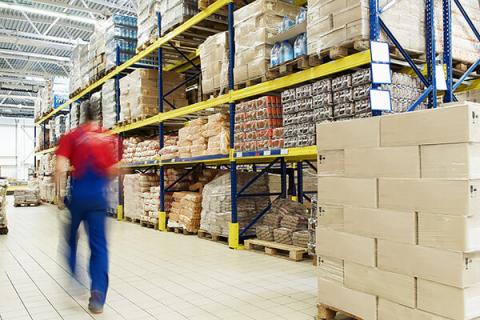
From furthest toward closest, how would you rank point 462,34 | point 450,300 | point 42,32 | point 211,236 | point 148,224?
point 42,32 → point 148,224 → point 211,236 → point 462,34 → point 450,300

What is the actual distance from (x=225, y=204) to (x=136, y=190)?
14.1 ft

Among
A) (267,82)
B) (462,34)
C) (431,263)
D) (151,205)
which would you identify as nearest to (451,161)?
(431,263)

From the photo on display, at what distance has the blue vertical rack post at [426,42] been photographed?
4953 mm

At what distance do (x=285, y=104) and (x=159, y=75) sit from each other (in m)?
4.86

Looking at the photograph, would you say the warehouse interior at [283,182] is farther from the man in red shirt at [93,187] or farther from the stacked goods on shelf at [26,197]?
the stacked goods on shelf at [26,197]

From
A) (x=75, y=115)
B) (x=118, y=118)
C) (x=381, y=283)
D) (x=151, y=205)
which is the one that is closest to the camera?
(x=381, y=283)

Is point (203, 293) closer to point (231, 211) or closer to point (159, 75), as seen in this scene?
point (231, 211)

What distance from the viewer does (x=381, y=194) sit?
341 centimetres

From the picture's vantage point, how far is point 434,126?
3.08m

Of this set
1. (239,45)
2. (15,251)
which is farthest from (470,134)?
(15,251)

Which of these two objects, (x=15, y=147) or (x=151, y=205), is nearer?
(x=151, y=205)

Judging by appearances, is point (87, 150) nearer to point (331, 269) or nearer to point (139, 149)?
point (331, 269)

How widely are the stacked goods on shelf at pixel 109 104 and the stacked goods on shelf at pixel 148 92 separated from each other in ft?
4.21

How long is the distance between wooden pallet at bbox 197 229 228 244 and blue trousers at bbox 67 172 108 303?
4114mm
